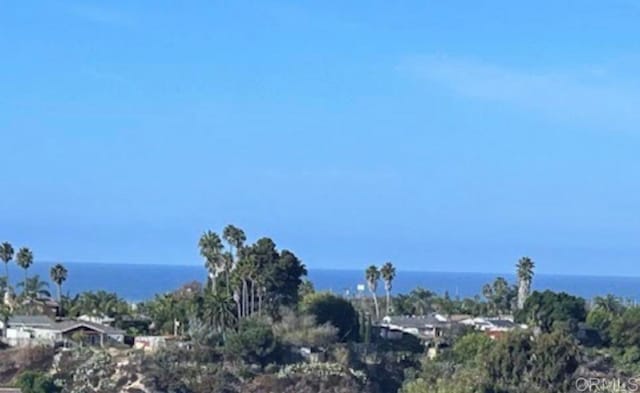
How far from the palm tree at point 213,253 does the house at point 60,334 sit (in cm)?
1000

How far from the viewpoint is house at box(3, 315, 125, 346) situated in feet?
290

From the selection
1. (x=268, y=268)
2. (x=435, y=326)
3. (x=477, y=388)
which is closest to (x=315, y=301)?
(x=268, y=268)

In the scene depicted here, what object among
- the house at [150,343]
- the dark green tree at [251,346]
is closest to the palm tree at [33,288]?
the house at [150,343]

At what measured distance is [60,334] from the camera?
88.8 metres

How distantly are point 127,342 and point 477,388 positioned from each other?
23135mm

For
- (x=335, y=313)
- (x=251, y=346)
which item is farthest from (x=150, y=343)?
(x=335, y=313)

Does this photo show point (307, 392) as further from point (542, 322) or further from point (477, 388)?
point (542, 322)

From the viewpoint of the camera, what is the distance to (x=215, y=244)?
101375 mm

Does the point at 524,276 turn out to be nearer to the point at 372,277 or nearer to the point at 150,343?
the point at 372,277

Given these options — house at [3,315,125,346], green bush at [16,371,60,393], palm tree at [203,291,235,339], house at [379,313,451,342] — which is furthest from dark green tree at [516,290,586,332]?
green bush at [16,371,60,393]

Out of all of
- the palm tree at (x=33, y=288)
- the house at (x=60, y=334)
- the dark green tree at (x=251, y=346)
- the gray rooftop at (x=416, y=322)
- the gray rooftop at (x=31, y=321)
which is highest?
the palm tree at (x=33, y=288)

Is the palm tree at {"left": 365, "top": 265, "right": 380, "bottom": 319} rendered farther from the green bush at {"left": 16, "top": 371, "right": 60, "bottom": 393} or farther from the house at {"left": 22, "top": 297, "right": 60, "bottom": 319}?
the green bush at {"left": 16, "top": 371, "right": 60, "bottom": 393}

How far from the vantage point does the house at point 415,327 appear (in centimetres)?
9956

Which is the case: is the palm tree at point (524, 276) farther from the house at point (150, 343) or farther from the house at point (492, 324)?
the house at point (150, 343)
